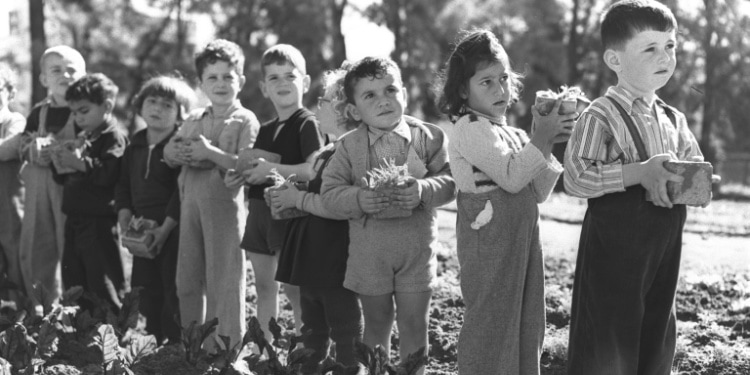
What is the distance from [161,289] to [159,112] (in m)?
1.14

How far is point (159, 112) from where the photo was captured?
623 centimetres

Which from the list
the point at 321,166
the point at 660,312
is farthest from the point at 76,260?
the point at 660,312

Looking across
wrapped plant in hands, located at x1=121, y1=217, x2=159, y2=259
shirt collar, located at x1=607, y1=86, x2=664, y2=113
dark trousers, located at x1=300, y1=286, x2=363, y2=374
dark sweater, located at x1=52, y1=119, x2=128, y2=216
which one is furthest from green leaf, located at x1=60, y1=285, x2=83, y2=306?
shirt collar, located at x1=607, y1=86, x2=664, y2=113

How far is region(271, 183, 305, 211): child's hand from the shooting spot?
191 inches

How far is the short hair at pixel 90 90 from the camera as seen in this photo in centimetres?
670

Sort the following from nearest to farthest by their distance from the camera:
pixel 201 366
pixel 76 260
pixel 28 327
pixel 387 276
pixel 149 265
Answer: pixel 387 276 < pixel 201 366 < pixel 28 327 < pixel 149 265 < pixel 76 260

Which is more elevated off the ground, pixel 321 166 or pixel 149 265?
pixel 321 166

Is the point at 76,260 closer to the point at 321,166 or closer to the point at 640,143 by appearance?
the point at 321,166

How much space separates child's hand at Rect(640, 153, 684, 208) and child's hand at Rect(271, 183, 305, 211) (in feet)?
5.83

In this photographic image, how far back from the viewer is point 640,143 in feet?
12.6

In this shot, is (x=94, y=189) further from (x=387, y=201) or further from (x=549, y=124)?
(x=549, y=124)

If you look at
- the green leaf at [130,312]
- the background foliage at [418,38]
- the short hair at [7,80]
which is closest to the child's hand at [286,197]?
the green leaf at [130,312]

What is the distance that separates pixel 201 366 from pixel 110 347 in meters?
0.51

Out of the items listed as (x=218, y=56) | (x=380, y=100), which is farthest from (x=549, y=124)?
(x=218, y=56)
